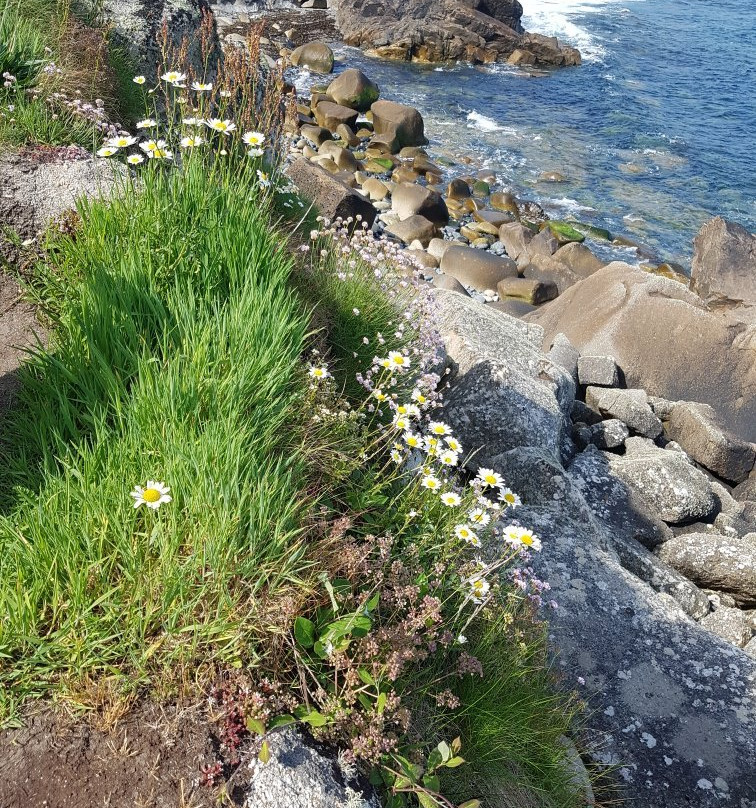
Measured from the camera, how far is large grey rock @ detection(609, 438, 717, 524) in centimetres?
780

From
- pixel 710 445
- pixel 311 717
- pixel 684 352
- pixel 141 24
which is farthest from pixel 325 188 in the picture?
pixel 311 717

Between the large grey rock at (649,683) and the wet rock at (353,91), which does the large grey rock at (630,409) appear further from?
the wet rock at (353,91)

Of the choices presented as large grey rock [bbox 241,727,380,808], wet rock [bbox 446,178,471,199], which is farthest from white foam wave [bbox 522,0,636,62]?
large grey rock [bbox 241,727,380,808]

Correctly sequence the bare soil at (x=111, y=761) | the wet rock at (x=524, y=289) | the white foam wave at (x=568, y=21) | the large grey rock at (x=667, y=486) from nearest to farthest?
the bare soil at (x=111, y=761), the large grey rock at (x=667, y=486), the wet rock at (x=524, y=289), the white foam wave at (x=568, y=21)

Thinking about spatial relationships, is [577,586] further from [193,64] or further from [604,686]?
[193,64]

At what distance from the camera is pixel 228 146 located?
5.79 metres

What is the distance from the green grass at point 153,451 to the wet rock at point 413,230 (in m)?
12.4

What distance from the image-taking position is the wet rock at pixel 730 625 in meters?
6.14

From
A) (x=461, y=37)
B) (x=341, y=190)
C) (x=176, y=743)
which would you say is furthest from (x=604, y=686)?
(x=461, y=37)

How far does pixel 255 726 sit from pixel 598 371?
A: 28.5ft

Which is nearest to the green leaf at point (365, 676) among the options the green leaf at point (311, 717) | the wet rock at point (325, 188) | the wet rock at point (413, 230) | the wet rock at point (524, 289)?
the green leaf at point (311, 717)

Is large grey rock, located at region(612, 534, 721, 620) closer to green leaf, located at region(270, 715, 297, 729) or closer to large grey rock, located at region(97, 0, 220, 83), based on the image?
green leaf, located at region(270, 715, 297, 729)

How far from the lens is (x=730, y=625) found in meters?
6.21

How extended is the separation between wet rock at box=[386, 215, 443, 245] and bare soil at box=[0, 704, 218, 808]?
14.6 m
